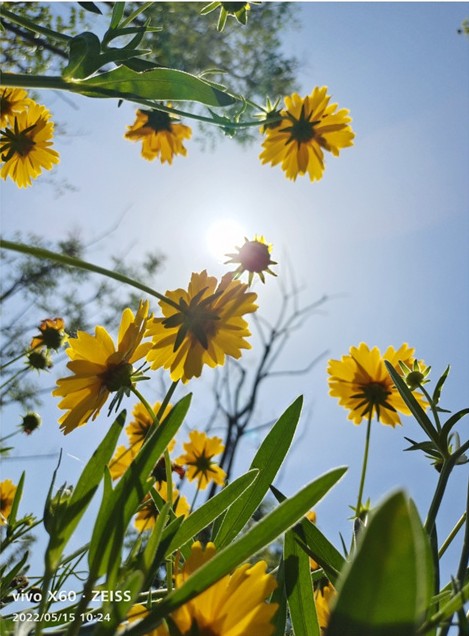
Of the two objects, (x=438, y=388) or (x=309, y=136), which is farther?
(x=309, y=136)

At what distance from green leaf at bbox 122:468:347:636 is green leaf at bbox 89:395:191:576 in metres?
0.06

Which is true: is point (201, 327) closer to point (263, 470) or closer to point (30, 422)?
point (263, 470)

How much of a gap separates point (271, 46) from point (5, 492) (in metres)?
5.44

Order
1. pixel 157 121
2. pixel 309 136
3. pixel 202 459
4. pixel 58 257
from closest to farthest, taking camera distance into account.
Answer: pixel 58 257 → pixel 309 136 → pixel 157 121 → pixel 202 459

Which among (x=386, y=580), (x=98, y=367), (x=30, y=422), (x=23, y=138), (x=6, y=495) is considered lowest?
(x=386, y=580)

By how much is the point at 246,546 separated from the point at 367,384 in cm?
68

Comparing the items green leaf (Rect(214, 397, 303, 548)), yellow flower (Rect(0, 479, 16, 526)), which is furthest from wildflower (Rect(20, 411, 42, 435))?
green leaf (Rect(214, 397, 303, 548))

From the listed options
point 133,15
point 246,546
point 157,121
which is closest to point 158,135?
point 157,121

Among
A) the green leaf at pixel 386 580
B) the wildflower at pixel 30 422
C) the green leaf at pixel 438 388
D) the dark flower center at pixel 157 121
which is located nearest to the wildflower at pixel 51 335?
the wildflower at pixel 30 422

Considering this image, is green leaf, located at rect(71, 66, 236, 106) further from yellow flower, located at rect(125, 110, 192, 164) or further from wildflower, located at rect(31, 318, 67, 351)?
wildflower, located at rect(31, 318, 67, 351)

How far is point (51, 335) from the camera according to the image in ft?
4.36

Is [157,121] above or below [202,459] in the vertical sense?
above

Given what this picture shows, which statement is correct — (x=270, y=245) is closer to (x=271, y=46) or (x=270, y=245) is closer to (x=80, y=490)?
(x=80, y=490)

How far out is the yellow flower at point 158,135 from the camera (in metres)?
1.25
